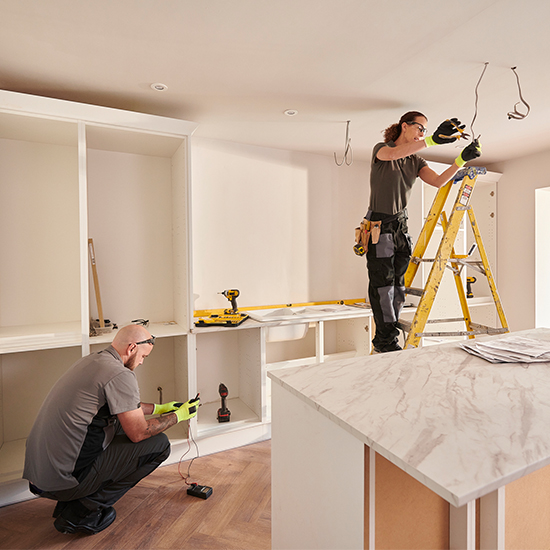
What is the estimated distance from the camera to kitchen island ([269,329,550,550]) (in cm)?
66

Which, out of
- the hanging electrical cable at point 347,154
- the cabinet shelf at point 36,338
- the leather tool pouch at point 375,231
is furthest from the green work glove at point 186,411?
the hanging electrical cable at point 347,154

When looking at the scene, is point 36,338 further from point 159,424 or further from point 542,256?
point 542,256

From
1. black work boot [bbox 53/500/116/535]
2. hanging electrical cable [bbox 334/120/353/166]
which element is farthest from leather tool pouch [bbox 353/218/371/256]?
black work boot [bbox 53/500/116/535]

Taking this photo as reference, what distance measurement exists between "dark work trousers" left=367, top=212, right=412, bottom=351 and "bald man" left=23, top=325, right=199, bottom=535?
1373mm

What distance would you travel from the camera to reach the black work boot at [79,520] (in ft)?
5.73

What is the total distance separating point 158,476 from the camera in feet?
7.38

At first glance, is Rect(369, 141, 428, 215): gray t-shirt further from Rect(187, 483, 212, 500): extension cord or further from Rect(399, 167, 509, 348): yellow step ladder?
Rect(187, 483, 212, 500): extension cord

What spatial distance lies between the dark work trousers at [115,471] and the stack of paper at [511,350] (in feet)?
5.30

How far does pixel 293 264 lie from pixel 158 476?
1.95 m

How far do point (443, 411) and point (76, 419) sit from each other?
5.18 ft

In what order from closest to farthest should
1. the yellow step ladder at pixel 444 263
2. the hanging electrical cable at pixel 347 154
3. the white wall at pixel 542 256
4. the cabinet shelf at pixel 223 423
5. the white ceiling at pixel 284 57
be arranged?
the white ceiling at pixel 284 57 → the yellow step ladder at pixel 444 263 → the cabinet shelf at pixel 223 423 → the hanging electrical cable at pixel 347 154 → the white wall at pixel 542 256

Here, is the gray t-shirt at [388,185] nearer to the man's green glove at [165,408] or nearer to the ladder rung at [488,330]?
the ladder rung at [488,330]

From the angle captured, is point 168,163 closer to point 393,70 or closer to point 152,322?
point 152,322

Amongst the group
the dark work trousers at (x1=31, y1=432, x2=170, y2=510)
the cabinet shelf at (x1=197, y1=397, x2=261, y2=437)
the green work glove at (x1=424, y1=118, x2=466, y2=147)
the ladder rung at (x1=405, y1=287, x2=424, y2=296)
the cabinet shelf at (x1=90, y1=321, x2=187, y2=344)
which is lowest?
the cabinet shelf at (x1=197, y1=397, x2=261, y2=437)
